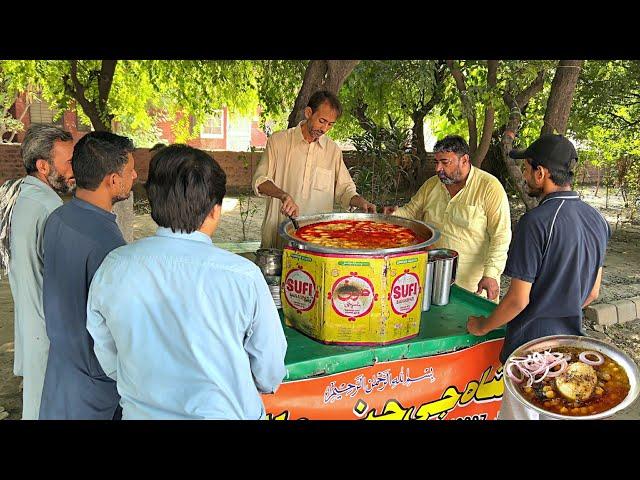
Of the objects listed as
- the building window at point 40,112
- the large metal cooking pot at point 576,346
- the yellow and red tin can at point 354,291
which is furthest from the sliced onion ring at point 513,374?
the building window at point 40,112

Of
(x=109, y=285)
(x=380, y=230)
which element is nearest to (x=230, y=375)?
(x=109, y=285)

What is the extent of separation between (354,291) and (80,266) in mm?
1101

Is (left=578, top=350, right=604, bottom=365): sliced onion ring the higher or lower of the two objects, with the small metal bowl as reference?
lower

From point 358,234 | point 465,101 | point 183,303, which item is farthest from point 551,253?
point 465,101

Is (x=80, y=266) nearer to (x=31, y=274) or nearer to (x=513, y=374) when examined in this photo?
(x=31, y=274)

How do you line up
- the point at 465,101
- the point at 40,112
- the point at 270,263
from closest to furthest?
the point at 270,263 → the point at 465,101 → the point at 40,112

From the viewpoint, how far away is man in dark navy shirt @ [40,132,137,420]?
204 cm

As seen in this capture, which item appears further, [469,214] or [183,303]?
[469,214]

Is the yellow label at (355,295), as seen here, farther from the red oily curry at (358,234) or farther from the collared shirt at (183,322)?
the collared shirt at (183,322)

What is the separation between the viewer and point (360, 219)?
317 cm

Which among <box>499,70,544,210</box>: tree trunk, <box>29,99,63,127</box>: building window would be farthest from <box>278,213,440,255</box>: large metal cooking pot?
<box>29,99,63,127</box>: building window

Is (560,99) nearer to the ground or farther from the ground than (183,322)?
farther from the ground

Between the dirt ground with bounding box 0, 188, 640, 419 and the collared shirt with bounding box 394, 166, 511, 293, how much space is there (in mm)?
1359

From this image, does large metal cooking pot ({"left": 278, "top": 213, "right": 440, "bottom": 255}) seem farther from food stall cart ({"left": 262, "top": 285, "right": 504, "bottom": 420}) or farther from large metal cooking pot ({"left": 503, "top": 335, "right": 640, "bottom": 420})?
large metal cooking pot ({"left": 503, "top": 335, "right": 640, "bottom": 420})
